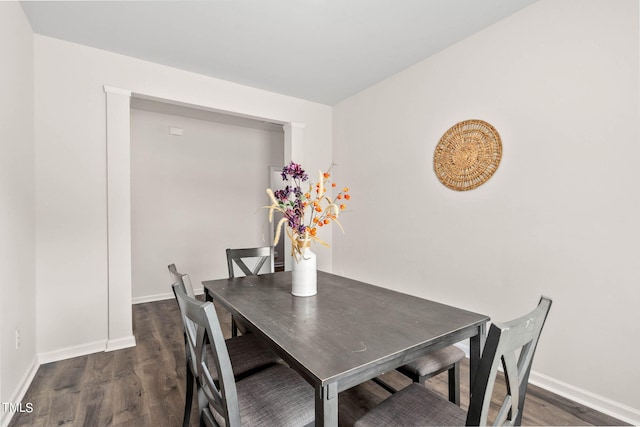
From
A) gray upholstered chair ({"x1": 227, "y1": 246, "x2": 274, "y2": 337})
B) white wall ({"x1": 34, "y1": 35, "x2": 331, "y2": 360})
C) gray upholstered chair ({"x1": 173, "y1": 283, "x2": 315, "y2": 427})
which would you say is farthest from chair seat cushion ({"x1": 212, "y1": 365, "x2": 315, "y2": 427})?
white wall ({"x1": 34, "y1": 35, "x2": 331, "y2": 360})

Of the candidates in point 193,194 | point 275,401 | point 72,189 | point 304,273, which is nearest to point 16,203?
point 72,189

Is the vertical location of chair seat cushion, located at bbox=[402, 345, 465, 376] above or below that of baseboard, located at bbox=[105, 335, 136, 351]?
above

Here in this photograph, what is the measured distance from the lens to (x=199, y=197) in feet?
14.5

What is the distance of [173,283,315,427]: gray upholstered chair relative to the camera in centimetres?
102

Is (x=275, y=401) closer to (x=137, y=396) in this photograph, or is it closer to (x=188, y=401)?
(x=188, y=401)

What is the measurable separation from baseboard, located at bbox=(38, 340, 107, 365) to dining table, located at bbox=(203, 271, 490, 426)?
59.1 inches

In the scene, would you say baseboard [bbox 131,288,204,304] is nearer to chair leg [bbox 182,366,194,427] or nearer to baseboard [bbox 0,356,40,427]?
baseboard [bbox 0,356,40,427]

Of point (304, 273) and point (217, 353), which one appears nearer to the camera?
point (217, 353)

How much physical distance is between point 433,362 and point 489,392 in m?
0.74

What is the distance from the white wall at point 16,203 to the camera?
178cm

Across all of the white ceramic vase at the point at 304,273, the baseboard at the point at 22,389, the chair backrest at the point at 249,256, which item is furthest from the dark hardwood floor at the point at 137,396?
the chair backrest at the point at 249,256

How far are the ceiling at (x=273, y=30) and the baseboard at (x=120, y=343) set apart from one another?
2538 mm

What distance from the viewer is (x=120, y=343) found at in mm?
2686

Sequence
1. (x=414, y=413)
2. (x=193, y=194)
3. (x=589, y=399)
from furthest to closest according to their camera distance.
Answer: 1. (x=193, y=194)
2. (x=589, y=399)
3. (x=414, y=413)
